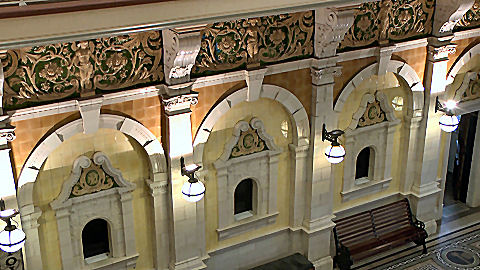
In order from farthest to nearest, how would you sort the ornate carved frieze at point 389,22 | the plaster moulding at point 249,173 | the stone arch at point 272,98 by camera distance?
the ornate carved frieze at point 389,22 < the plaster moulding at point 249,173 < the stone arch at point 272,98

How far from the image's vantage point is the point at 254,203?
10.8 metres

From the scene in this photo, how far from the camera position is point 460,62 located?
12.0m

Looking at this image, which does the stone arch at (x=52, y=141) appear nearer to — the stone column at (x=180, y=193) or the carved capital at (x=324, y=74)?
the stone column at (x=180, y=193)

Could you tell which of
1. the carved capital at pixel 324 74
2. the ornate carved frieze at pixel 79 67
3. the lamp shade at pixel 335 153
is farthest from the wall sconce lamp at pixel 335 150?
the ornate carved frieze at pixel 79 67

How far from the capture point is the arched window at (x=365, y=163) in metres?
12.0

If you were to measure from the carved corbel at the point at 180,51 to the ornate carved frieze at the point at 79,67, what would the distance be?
0.18 metres

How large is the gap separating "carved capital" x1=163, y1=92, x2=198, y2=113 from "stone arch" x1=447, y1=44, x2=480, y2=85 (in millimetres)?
5708

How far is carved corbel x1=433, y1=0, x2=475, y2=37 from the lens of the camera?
1077 centimetres

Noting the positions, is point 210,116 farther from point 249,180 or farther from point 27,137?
point 27,137

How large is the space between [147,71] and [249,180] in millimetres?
2950

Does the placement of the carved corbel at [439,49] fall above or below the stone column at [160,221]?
above

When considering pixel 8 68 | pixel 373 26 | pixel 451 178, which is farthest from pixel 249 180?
pixel 451 178

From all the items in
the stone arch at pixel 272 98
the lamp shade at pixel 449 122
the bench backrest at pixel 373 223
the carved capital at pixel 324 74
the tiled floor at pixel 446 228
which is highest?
the carved capital at pixel 324 74

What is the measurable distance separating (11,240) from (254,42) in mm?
4647
